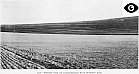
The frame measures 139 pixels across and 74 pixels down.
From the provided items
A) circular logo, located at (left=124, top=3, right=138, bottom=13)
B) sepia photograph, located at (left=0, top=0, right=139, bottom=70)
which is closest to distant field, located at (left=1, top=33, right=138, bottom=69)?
sepia photograph, located at (left=0, top=0, right=139, bottom=70)

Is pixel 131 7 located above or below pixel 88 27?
above

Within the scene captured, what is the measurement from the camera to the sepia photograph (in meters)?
1.58

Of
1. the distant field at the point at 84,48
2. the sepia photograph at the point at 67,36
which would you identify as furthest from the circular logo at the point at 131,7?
the distant field at the point at 84,48

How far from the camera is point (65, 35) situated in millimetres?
1611

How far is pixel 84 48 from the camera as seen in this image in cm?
159

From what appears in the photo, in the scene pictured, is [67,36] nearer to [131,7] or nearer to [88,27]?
[88,27]

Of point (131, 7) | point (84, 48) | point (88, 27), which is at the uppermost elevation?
point (131, 7)

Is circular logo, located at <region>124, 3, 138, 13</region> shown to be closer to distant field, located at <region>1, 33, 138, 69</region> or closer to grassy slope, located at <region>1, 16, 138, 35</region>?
grassy slope, located at <region>1, 16, 138, 35</region>

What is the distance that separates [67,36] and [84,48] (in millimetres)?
124

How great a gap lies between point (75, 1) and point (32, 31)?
312 mm

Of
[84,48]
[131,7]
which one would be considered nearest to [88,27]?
[84,48]

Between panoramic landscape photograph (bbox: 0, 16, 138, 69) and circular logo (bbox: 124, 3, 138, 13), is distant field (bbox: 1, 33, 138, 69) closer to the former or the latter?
panoramic landscape photograph (bbox: 0, 16, 138, 69)

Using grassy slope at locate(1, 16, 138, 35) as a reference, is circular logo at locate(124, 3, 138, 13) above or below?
above

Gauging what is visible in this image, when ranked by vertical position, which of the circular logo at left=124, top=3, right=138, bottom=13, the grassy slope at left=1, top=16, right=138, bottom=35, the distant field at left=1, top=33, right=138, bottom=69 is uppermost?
the circular logo at left=124, top=3, right=138, bottom=13
